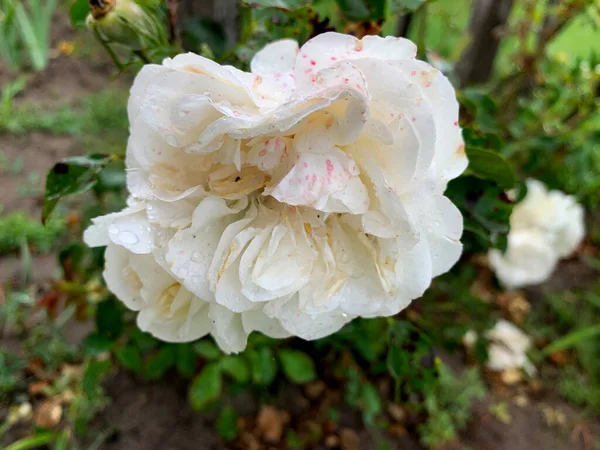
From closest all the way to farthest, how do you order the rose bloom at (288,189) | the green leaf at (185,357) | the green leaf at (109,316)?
1. the rose bloom at (288,189)
2. the green leaf at (109,316)
3. the green leaf at (185,357)

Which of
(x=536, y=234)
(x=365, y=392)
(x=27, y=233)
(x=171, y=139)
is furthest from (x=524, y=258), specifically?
(x=27, y=233)

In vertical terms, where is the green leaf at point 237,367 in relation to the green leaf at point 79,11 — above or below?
below

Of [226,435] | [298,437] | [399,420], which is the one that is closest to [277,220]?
[226,435]

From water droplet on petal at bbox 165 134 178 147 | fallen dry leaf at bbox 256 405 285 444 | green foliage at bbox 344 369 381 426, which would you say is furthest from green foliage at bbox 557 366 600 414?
water droplet on petal at bbox 165 134 178 147

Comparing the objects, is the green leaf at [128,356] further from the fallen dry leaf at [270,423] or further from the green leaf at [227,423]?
the fallen dry leaf at [270,423]

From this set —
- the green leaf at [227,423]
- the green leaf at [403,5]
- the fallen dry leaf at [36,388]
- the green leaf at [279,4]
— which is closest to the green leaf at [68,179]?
the green leaf at [279,4]

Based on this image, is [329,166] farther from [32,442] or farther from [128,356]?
[32,442]
